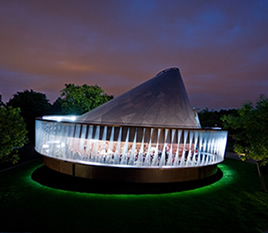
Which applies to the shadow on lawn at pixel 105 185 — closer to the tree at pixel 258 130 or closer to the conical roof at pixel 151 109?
the tree at pixel 258 130

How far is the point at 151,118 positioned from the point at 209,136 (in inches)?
194

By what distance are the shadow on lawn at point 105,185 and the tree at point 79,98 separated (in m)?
23.0

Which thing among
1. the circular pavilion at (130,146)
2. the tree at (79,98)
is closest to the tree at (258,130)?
the circular pavilion at (130,146)

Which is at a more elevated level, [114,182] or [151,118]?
[151,118]

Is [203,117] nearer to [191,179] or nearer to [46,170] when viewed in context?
[191,179]

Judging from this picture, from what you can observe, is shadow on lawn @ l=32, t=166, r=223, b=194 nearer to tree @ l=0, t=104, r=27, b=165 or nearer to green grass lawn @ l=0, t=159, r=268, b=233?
green grass lawn @ l=0, t=159, r=268, b=233

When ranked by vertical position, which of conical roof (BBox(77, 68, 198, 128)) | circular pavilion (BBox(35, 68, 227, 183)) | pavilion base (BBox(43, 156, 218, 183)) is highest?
conical roof (BBox(77, 68, 198, 128))

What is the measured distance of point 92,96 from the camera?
3834 centimetres

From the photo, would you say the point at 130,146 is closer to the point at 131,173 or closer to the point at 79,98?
the point at 131,173

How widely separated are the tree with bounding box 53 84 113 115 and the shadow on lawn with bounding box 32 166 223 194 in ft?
75.4

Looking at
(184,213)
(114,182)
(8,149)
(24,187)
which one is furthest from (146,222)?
(8,149)

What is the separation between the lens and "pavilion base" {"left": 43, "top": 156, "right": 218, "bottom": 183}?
13594mm

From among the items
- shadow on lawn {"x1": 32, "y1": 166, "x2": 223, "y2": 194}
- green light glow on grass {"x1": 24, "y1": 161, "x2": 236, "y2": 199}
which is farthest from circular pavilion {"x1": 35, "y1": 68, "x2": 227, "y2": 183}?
green light glow on grass {"x1": 24, "y1": 161, "x2": 236, "y2": 199}

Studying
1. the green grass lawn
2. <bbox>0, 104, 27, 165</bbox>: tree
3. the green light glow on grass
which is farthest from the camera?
<bbox>0, 104, 27, 165</bbox>: tree
